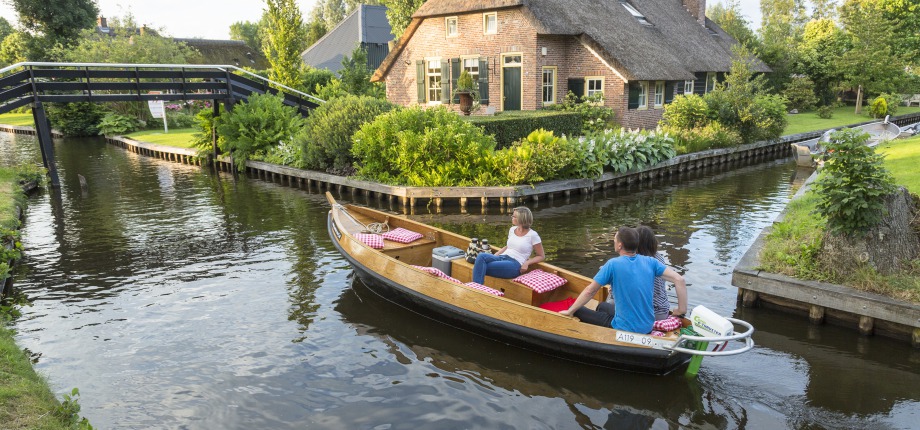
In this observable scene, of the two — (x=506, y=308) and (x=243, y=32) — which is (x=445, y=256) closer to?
(x=506, y=308)

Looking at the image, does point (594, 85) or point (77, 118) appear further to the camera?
point (77, 118)

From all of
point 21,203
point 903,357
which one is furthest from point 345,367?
point 21,203

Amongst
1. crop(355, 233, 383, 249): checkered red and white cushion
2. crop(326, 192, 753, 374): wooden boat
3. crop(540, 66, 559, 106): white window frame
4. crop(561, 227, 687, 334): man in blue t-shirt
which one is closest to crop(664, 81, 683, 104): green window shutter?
crop(540, 66, 559, 106): white window frame

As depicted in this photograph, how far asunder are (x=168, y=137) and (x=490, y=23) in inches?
676

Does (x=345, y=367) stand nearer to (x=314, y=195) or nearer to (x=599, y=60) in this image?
(x=314, y=195)

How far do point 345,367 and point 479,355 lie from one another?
5.42 feet

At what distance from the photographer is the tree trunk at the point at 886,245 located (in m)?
7.90

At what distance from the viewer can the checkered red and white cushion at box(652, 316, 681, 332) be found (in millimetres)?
6711

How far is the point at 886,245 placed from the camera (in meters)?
7.94

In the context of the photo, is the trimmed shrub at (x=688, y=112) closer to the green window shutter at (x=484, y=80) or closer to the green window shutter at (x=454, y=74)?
the green window shutter at (x=484, y=80)

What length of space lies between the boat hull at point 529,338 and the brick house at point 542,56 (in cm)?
1830

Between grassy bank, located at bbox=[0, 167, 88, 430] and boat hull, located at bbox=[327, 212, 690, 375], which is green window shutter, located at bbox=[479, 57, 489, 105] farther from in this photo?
grassy bank, located at bbox=[0, 167, 88, 430]

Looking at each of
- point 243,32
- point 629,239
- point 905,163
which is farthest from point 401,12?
point 243,32

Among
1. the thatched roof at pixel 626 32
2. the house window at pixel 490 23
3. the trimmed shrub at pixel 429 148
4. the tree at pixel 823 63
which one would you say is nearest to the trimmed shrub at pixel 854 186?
the trimmed shrub at pixel 429 148
